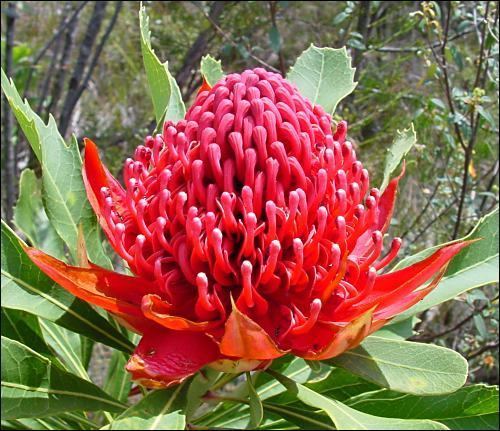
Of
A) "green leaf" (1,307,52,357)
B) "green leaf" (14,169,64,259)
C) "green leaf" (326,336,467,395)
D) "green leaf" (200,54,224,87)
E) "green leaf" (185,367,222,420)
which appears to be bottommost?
"green leaf" (1,307,52,357)

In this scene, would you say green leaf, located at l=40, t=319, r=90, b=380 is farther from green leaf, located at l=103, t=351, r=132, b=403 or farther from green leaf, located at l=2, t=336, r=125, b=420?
green leaf, located at l=2, t=336, r=125, b=420

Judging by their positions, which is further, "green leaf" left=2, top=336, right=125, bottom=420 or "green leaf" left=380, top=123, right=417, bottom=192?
"green leaf" left=380, top=123, right=417, bottom=192

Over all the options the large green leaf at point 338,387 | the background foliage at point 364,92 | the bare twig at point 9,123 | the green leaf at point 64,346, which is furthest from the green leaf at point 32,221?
the bare twig at point 9,123

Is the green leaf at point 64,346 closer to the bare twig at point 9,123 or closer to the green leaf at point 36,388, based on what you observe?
the green leaf at point 36,388

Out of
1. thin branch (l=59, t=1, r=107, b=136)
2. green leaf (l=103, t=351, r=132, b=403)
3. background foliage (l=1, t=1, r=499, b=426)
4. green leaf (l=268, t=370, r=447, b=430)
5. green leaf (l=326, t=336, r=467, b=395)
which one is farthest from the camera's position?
thin branch (l=59, t=1, r=107, b=136)

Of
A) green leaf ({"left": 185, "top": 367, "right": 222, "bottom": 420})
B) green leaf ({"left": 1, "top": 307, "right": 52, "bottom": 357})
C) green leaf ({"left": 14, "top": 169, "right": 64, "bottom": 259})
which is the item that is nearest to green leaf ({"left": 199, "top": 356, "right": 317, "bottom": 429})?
green leaf ({"left": 185, "top": 367, "right": 222, "bottom": 420})

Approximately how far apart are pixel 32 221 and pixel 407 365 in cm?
107

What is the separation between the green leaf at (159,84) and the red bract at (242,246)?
244mm

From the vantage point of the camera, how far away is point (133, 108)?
5961 mm

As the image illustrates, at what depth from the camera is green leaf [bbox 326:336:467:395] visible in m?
1.36

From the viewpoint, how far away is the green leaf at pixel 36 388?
139 cm

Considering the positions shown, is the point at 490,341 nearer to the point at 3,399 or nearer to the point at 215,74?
the point at 215,74

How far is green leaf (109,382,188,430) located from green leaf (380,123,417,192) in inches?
28.7

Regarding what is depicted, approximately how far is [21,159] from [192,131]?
3.22m
